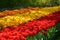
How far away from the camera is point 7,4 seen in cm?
2777

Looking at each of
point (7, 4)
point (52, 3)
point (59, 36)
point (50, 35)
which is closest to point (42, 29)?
point (50, 35)

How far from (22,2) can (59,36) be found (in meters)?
17.4

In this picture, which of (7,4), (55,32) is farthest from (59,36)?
(7,4)

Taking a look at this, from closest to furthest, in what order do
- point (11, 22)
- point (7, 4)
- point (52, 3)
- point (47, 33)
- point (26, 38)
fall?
point (26, 38)
point (47, 33)
point (11, 22)
point (7, 4)
point (52, 3)

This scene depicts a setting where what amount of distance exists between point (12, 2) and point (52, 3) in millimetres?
5809

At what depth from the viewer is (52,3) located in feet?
104

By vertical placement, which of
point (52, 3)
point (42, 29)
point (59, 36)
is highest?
point (42, 29)

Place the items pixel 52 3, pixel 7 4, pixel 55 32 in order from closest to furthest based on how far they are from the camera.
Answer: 1. pixel 55 32
2. pixel 7 4
3. pixel 52 3

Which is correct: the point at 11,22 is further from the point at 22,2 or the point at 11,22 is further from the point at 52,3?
the point at 52,3

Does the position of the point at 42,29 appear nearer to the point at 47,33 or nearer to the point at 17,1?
the point at 47,33

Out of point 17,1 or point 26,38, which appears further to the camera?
point 17,1

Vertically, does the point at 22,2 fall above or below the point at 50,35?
below

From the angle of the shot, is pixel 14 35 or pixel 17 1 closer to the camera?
pixel 14 35

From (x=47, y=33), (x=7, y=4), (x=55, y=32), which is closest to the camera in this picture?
(x=47, y=33)
